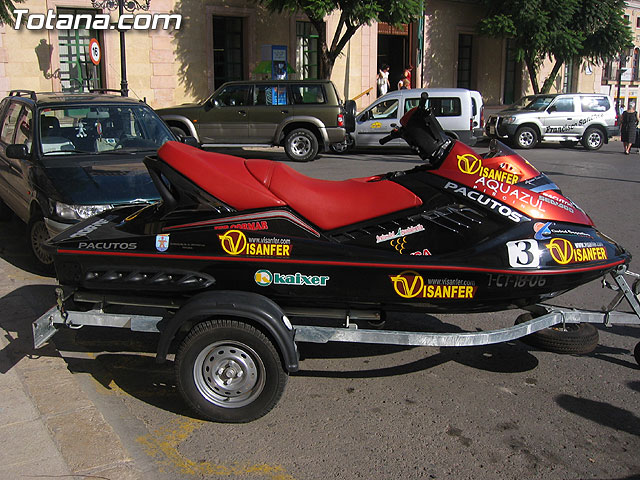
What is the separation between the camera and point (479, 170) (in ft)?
13.2

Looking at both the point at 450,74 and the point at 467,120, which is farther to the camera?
the point at 450,74

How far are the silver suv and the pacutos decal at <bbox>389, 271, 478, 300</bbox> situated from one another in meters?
19.4

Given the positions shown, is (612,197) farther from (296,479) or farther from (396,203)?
(296,479)

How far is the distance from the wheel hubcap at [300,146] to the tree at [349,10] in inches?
232

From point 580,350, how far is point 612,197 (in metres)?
8.88

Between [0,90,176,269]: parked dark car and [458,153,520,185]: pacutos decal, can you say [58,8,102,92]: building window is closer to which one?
[0,90,176,269]: parked dark car

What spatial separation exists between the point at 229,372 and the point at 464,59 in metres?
31.7

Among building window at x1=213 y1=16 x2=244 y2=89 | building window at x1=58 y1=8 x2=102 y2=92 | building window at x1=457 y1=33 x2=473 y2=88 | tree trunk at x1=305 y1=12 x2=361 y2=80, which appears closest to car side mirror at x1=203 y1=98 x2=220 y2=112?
building window at x1=58 y1=8 x2=102 y2=92

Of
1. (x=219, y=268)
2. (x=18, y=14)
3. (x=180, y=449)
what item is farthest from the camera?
(x=18, y=14)

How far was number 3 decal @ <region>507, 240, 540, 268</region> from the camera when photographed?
3.81 meters

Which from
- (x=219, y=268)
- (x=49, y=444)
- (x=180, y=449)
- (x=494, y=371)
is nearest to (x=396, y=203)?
(x=219, y=268)

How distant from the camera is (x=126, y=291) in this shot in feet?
13.4

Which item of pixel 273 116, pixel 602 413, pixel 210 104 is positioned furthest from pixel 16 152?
pixel 273 116

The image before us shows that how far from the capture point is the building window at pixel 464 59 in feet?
106
